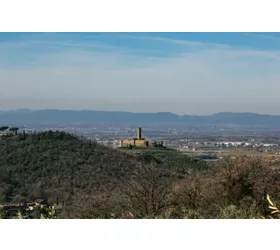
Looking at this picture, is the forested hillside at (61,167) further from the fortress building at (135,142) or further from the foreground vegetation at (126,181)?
the fortress building at (135,142)

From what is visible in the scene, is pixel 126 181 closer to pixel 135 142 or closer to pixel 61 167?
pixel 135 142

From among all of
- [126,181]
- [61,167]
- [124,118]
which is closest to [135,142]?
[61,167]

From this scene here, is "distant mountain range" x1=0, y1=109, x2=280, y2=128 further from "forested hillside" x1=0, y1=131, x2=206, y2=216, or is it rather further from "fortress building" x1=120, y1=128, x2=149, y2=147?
"fortress building" x1=120, y1=128, x2=149, y2=147

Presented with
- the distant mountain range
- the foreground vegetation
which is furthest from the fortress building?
the distant mountain range
